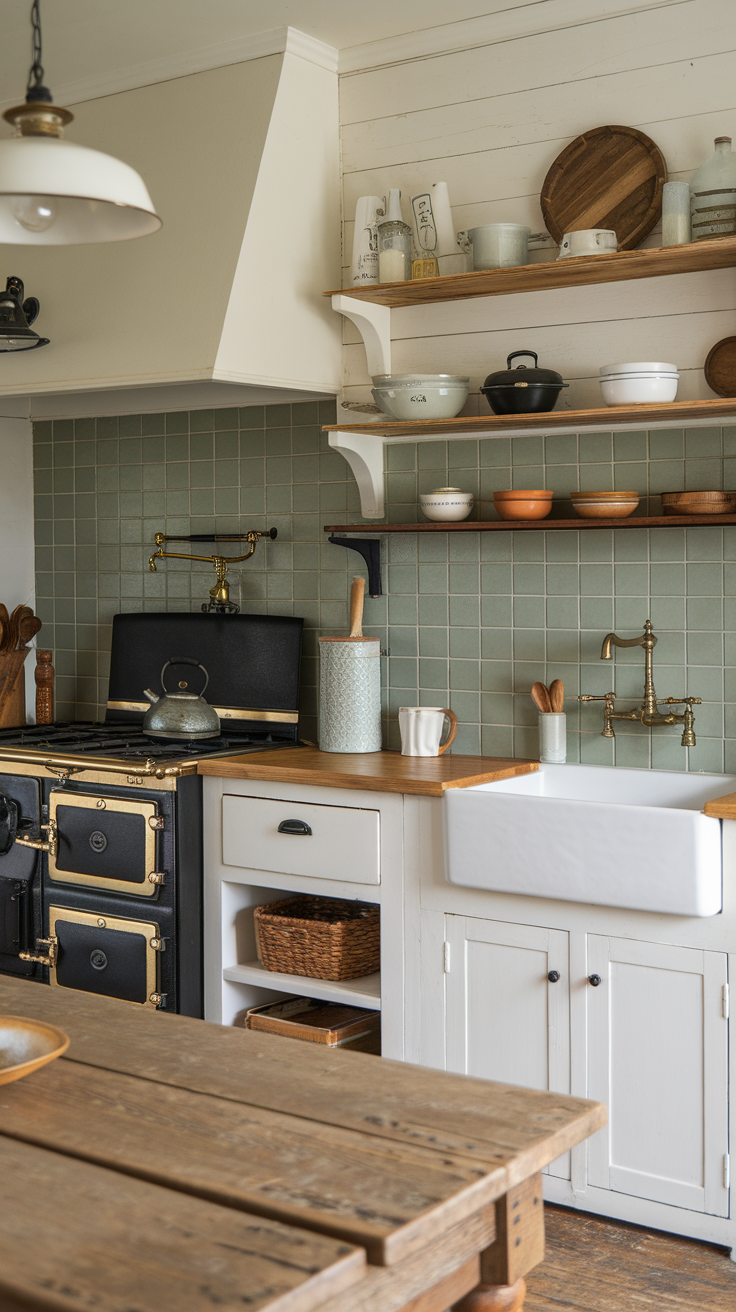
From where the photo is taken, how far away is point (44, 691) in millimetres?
4281

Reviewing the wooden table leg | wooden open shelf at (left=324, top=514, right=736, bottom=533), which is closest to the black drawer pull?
wooden open shelf at (left=324, top=514, right=736, bottom=533)

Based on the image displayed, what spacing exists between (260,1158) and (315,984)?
190 centimetres

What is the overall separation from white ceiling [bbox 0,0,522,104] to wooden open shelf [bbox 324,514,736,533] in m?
1.27

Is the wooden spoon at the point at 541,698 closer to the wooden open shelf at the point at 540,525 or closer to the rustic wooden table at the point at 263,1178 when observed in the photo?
the wooden open shelf at the point at 540,525

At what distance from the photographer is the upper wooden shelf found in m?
2.85

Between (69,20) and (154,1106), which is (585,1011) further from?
(69,20)

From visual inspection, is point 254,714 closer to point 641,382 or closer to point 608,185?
point 641,382

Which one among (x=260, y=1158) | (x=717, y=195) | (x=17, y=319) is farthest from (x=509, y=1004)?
(x=17, y=319)

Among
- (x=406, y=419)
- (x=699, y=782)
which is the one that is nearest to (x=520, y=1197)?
(x=699, y=782)

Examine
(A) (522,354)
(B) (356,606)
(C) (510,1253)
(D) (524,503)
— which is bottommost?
(C) (510,1253)

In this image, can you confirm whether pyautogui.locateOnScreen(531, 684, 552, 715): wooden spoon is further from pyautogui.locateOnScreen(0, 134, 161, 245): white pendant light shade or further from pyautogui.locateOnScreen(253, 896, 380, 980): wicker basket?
pyautogui.locateOnScreen(0, 134, 161, 245): white pendant light shade

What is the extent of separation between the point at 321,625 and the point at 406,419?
0.75m

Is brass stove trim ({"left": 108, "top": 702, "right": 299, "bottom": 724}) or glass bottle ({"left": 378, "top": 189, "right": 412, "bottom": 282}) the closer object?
glass bottle ({"left": 378, "top": 189, "right": 412, "bottom": 282})

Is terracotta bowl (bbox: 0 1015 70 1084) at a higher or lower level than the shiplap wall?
lower
